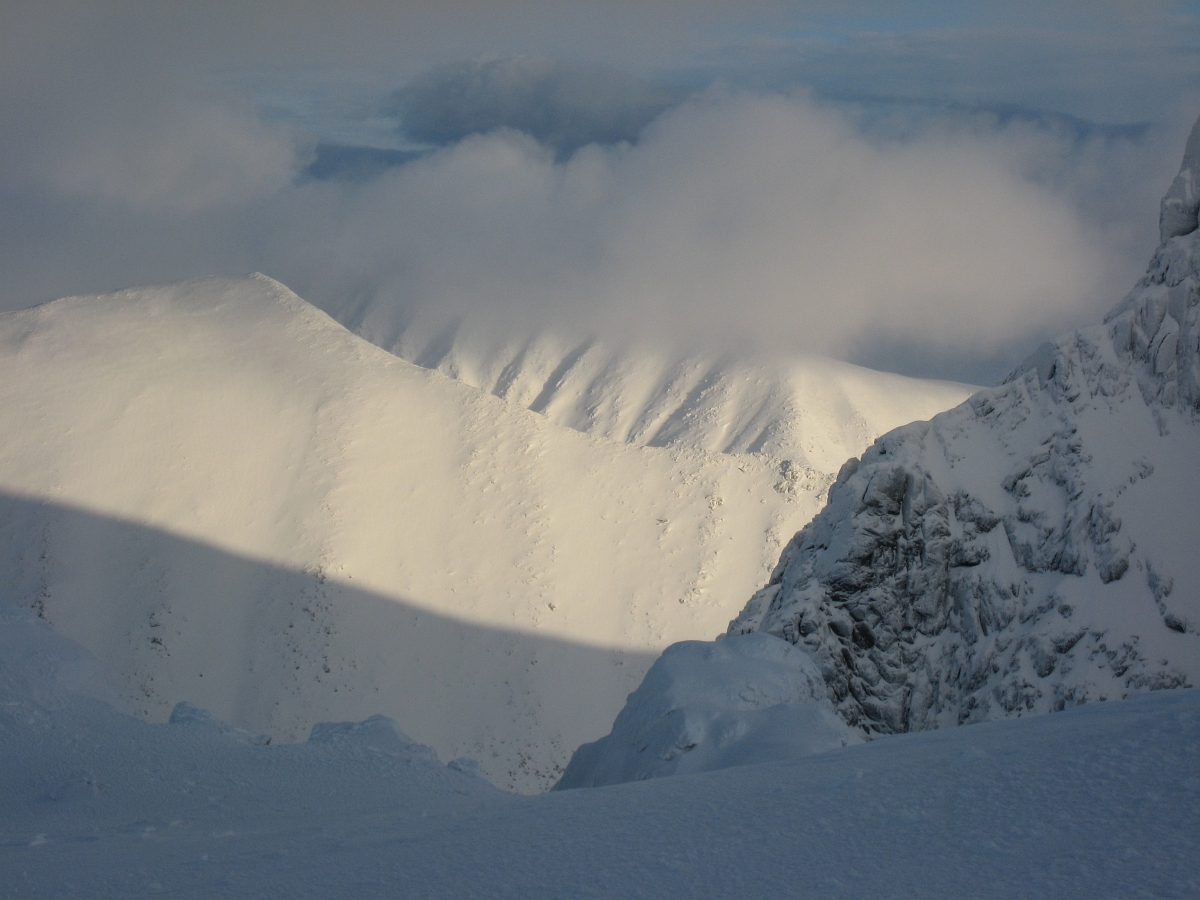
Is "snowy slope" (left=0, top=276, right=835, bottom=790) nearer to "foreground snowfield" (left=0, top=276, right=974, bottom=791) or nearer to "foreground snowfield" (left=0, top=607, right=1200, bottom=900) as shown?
"foreground snowfield" (left=0, top=276, right=974, bottom=791)

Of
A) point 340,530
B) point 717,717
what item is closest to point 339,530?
point 340,530

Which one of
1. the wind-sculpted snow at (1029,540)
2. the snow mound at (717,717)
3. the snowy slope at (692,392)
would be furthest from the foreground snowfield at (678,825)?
the snowy slope at (692,392)

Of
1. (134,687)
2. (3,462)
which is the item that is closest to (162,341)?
(3,462)

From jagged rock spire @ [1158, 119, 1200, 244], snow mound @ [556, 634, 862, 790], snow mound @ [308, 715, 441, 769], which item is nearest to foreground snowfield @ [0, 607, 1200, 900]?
snow mound @ [308, 715, 441, 769]

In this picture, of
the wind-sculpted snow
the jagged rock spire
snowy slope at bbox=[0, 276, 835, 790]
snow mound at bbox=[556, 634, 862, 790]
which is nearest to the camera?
snow mound at bbox=[556, 634, 862, 790]

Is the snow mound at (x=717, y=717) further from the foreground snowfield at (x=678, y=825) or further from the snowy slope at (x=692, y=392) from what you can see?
the snowy slope at (x=692, y=392)
